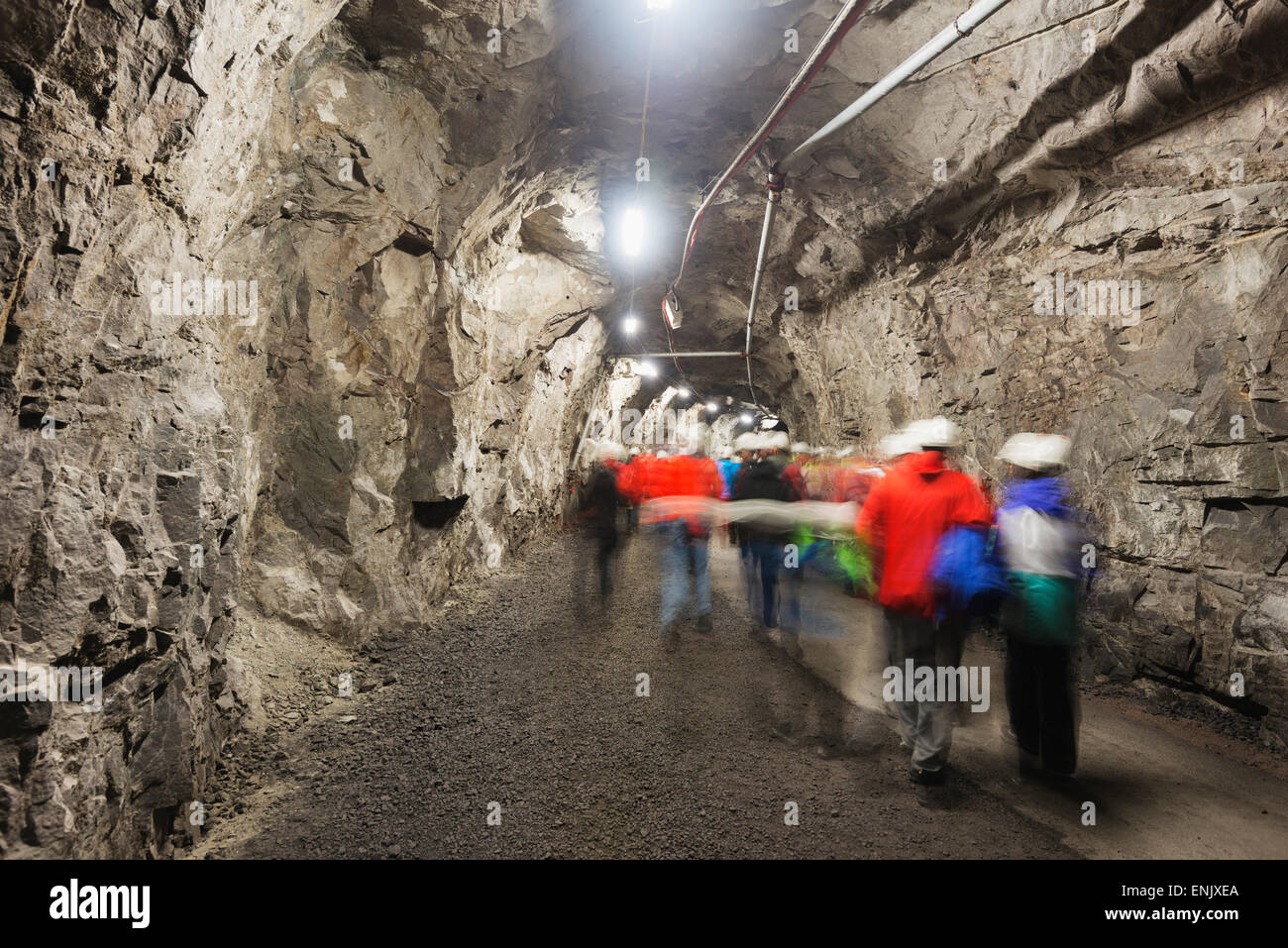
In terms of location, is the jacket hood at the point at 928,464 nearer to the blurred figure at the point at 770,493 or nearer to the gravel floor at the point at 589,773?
the gravel floor at the point at 589,773

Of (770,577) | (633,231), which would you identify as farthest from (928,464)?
(633,231)

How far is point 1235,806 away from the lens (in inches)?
126

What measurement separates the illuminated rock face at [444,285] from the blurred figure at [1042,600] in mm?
2081

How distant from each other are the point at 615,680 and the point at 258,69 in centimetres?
502

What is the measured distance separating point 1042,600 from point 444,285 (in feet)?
20.3

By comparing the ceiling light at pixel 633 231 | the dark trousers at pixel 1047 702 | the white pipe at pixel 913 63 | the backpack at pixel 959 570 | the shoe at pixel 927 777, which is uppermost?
the ceiling light at pixel 633 231

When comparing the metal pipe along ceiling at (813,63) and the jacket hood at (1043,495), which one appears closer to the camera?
the jacket hood at (1043,495)

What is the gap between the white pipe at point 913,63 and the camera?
3.60 meters

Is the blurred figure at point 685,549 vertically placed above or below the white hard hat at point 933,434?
below

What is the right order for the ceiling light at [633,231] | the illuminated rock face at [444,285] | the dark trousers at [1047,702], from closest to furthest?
the illuminated rock face at [444,285], the dark trousers at [1047,702], the ceiling light at [633,231]

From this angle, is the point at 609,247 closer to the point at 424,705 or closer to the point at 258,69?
the point at 258,69

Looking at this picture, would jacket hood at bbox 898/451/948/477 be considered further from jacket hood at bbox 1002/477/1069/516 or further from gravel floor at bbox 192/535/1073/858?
gravel floor at bbox 192/535/1073/858

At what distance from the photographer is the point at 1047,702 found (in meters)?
3.41

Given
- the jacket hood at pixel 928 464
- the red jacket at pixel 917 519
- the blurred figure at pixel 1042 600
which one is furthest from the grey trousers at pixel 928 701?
the jacket hood at pixel 928 464
